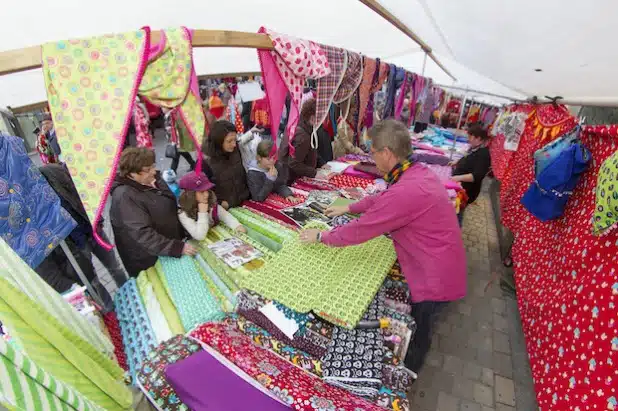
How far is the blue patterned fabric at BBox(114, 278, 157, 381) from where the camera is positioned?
174 centimetres

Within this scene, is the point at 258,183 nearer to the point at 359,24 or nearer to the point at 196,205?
the point at 196,205

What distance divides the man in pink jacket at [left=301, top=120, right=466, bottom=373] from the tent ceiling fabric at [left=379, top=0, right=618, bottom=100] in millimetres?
719

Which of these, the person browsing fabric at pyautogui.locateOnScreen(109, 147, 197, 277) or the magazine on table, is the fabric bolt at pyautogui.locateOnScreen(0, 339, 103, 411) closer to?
the magazine on table

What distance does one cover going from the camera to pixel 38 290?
102 cm

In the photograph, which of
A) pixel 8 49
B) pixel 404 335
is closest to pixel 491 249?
pixel 404 335

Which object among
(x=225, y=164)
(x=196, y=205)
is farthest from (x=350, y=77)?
(x=196, y=205)

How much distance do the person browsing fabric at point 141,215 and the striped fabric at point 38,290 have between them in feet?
2.72

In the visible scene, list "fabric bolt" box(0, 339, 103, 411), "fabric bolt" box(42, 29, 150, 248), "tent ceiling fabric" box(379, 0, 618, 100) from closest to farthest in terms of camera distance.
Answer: "fabric bolt" box(0, 339, 103, 411) < "fabric bolt" box(42, 29, 150, 248) < "tent ceiling fabric" box(379, 0, 618, 100)

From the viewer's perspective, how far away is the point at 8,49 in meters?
1.06

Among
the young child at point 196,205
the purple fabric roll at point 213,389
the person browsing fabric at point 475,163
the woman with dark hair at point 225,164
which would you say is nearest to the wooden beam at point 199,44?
the young child at point 196,205

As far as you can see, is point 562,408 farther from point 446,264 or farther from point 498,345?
point 498,345

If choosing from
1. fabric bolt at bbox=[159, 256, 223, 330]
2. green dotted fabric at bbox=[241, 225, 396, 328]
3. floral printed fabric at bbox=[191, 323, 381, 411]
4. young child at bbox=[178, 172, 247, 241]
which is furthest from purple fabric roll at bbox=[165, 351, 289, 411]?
young child at bbox=[178, 172, 247, 241]

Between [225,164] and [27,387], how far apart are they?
239 centimetres

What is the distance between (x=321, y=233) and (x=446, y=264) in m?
0.83
